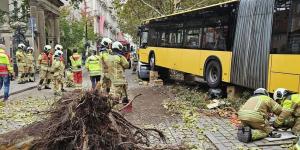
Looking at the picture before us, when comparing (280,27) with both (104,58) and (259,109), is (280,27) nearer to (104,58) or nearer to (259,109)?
(259,109)

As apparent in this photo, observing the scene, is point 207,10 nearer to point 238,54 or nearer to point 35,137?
point 238,54

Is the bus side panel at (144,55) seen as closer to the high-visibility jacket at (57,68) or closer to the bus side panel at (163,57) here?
the bus side panel at (163,57)

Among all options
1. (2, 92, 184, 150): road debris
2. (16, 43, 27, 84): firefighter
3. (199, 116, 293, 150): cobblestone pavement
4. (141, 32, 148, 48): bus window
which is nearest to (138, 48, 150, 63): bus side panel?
(141, 32, 148, 48): bus window

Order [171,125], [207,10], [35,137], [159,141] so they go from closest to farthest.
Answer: [35,137] < [159,141] < [171,125] < [207,10]

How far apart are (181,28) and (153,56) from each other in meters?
4.28

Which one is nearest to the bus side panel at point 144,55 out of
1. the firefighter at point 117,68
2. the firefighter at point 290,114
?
the firefighter at point 117,68

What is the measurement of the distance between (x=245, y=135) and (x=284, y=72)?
3.40 metres

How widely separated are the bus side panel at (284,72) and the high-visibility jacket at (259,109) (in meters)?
2.38

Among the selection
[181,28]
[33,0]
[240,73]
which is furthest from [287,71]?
[33,0]

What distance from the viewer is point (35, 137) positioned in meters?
6.13

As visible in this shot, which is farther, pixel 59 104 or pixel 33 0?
pixel 33 0

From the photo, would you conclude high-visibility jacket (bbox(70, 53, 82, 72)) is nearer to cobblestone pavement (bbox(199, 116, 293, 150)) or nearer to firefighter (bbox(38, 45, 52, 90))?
firefighter (bbox(38, 45, 52, 90))

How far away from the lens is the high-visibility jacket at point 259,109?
772 centimetres

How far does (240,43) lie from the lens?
1259 centimetres
